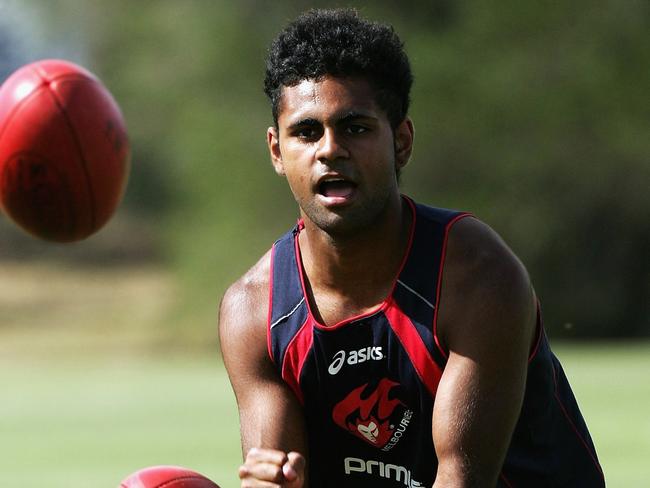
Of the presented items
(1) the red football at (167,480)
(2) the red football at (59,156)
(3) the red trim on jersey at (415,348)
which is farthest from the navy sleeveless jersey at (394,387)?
(2) the red football at (59,156)

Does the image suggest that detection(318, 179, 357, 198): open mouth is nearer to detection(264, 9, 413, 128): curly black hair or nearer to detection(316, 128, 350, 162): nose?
detection(316, 128, 350, 162): nose

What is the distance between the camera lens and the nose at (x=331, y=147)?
431 cm

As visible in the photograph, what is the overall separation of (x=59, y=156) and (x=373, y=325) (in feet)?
7.44

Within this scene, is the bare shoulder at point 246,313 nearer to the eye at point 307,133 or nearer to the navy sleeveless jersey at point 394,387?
A: the navy sleeveless jersey at point 394,387

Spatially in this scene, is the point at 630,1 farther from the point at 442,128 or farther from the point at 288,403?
the point at 288,403

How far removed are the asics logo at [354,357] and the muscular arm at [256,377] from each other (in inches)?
9.2

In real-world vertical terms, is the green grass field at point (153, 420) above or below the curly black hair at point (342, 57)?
below

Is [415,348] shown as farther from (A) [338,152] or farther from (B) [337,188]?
(A) [338,152]

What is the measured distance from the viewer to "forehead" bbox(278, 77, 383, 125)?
14.3ft

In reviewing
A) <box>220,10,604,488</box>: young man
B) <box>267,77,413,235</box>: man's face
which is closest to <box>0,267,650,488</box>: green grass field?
<box>220,10,604,488</box>: young man

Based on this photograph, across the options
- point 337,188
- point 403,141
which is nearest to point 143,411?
point 403,141

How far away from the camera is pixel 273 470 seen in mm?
4250

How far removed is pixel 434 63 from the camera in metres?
25.7

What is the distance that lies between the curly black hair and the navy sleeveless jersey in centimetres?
47
